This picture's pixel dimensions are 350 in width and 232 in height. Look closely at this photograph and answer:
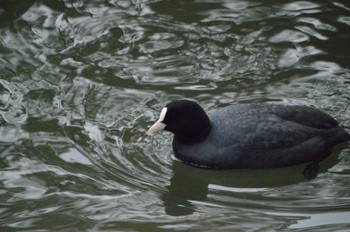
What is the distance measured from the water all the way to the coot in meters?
0.13

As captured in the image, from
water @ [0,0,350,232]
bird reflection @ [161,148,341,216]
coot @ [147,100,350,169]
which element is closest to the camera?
water @ [0,0,350,232]

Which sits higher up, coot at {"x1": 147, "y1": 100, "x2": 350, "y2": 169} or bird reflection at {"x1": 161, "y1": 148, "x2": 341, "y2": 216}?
coot at {"x1": 147, "y1": 100, "x2": 350, "y2": 169}

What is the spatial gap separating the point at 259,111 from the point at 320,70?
1474mm

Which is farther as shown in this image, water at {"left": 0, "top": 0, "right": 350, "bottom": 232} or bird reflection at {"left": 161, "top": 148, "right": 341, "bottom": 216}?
bird reflection at {"left": 161, "top": 148, "right": 341, "bottom": 216}

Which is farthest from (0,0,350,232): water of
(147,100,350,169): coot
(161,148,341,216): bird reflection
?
(147,100,350,169): coot

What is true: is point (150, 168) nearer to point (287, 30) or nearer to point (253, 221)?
point (253, 221)

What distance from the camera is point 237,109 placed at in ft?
21.9

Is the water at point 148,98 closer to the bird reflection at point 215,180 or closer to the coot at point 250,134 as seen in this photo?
the bird reflection at point 215,180

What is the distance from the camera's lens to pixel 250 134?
6.45 metres

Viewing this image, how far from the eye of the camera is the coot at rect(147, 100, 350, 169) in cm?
645

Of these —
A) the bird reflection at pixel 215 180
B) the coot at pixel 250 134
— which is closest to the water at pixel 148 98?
the bird reflection at pixel 215 180

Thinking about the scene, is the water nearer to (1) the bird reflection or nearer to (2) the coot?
(1) the bird reflection

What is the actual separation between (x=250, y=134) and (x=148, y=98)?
1.41m

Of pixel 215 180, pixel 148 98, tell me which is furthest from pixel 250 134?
pixel 148 98
